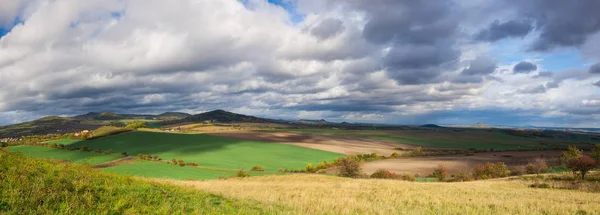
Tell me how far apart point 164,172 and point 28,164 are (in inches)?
2051

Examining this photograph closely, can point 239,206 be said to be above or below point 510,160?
above

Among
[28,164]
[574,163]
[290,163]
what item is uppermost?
[28,164]

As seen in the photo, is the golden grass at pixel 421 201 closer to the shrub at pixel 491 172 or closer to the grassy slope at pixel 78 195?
the grassy slope at pixel 78 195

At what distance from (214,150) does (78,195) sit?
90379 millimetres

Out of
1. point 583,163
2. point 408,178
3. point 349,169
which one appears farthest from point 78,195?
point 408,178

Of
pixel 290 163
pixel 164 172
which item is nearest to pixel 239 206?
pixel 164 172

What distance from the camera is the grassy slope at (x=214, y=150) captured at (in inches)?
3331

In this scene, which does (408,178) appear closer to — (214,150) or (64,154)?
(214,150)

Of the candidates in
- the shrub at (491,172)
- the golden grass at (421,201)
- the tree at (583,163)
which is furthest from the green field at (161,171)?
the tree at (583,163)

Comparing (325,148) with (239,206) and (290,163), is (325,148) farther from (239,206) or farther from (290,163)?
(239,206)

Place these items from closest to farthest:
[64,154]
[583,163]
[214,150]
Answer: [583,163] → [64,154] → [214,150]

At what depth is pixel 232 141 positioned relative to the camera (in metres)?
116

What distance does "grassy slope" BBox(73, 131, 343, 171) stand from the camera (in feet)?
278

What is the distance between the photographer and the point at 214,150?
99.4 m
